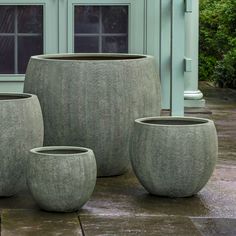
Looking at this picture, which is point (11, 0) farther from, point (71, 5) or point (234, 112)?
point (234, 112)

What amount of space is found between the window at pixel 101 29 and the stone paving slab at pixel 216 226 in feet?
19.9

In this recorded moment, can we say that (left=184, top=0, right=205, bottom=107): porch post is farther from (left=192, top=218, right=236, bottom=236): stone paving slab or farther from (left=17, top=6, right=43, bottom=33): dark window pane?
(left=192, top=218, right=236, bottom=236): stone paving slab

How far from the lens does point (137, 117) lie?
8.25 m

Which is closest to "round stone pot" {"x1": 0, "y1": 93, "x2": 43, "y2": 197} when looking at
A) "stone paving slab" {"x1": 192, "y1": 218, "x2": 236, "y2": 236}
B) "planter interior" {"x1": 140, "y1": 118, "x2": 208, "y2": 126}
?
"planter interior" {"x1": 140, "y1": 118, "x2": 208, "y2": 126}

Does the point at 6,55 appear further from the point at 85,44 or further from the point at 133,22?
the point at 133,22

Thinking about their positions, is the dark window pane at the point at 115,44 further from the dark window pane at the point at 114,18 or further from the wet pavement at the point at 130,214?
the wet pavement at the point at 130,214

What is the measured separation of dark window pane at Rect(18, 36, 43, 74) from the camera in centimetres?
1256

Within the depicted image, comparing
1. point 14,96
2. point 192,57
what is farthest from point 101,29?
point 14,96

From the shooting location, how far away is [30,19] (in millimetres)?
12594

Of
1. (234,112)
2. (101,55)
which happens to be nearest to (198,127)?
(101,55)

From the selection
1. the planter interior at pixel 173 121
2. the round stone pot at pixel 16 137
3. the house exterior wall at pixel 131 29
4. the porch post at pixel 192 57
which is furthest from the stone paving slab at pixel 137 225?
the porch post at pixel 192 57

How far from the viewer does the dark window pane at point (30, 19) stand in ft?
41.3

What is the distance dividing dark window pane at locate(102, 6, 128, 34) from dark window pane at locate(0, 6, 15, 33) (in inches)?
50.7

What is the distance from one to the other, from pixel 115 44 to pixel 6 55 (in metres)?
1.53
